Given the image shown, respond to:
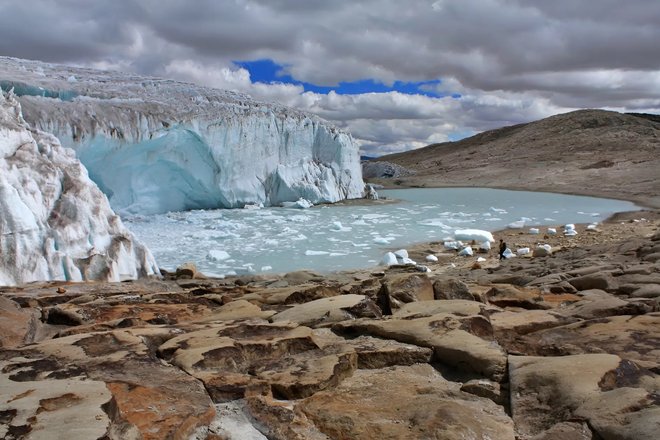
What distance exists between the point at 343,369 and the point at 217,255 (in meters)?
9.17

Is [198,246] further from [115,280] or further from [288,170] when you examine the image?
[288,170]

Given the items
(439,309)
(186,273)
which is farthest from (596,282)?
(186,273)

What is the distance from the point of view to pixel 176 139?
1881 centimetres

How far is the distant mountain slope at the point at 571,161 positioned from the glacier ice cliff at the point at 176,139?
52.7 feet

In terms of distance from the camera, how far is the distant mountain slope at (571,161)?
3631 centimetres

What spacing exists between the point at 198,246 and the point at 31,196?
5.36 metres

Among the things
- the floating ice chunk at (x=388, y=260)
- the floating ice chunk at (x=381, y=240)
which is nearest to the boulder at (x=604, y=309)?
the floating ice chunk at (x=388, y=260)

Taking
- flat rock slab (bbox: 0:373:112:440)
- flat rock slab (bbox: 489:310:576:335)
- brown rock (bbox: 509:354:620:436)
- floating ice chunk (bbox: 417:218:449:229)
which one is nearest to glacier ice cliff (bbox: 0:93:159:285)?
flat rock slab (bbox: 0:373:112:440)

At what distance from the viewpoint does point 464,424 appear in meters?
2.46

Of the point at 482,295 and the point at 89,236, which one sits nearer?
the point at 482,295

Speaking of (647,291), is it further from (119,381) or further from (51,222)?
(51,222)

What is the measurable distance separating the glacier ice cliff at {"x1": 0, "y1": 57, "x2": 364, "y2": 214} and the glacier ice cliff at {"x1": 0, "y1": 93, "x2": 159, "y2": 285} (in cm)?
607

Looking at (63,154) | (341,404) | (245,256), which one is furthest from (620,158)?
(341,404)

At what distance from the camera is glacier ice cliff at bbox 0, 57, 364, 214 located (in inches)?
619
